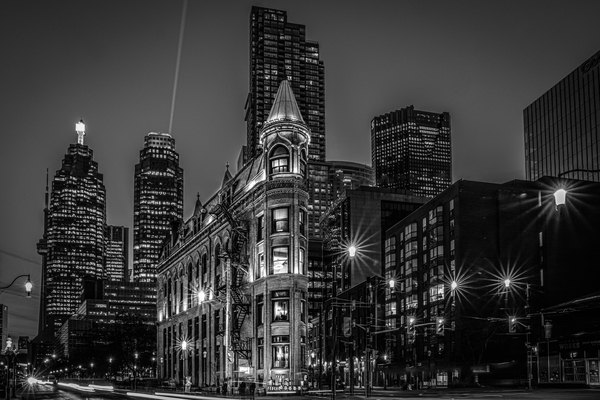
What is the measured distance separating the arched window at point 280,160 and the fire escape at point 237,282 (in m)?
7.96

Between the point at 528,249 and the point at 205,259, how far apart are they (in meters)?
58.6

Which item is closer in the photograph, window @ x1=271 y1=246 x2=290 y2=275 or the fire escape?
window @ x1=271 y1=246 x2=290 y2=275

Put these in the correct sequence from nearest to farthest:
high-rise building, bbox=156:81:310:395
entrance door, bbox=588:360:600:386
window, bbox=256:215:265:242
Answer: high-rise building, bbox=156:81:310:395, window, bbox=256:215:265:242, entrance door, bbox=588:360:600:386

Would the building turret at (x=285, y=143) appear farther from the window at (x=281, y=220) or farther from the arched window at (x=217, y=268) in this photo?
the arched window at (x=217, y=268)

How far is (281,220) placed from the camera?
72.4m

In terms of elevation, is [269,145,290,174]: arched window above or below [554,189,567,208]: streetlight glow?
above

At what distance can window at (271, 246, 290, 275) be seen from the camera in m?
71.2

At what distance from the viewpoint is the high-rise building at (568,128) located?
14750cm

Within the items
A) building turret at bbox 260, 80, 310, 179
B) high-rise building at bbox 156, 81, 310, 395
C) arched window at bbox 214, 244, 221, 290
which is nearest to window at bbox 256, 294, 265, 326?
high-rise building at bbox 156, 81, 310, 395

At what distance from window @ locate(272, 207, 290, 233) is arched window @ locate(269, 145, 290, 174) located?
4.26m

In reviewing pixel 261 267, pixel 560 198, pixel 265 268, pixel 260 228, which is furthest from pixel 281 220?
pixel 560 198

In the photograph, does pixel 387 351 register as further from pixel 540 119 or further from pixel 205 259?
pixel 540 119

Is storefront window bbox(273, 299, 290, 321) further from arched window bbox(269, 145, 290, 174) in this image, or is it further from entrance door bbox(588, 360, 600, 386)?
entrance door bbox(588, 360, 600, 386)

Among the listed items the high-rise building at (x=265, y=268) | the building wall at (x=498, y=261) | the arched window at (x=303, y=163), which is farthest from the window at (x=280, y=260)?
the building wall at (x=498, y=261)
